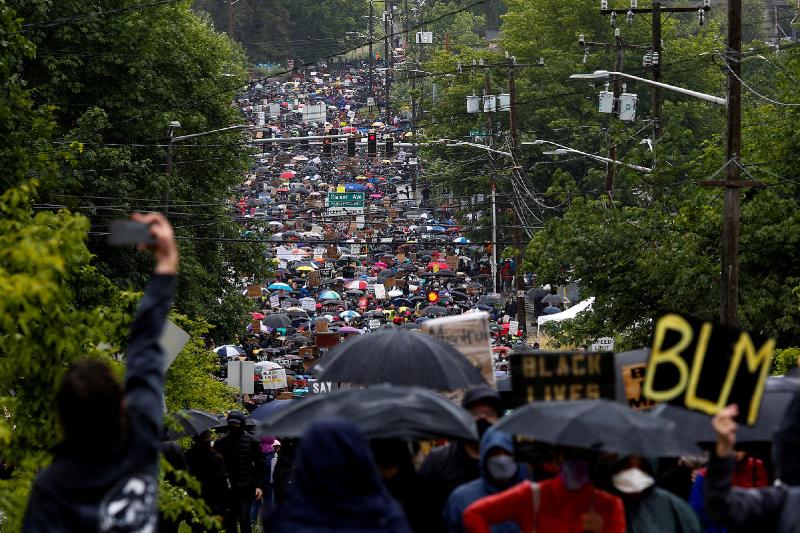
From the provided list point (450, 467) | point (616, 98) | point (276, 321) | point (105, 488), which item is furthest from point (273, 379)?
point (105, 488)

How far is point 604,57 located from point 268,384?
130ft

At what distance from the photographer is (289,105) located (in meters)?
149

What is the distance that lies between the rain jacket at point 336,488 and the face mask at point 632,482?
82.2 inches

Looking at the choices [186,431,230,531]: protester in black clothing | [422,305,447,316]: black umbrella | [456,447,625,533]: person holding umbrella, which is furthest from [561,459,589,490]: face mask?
[422,305,447,316]: black umbrella

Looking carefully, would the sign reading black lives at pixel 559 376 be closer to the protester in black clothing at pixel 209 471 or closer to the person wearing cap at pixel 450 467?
the person wearing cap at pixel 450 467

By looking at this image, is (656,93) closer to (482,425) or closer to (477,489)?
(482,425)

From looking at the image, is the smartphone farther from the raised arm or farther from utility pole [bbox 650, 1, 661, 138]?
utility pole [bbox 650, 1, 661, 138]

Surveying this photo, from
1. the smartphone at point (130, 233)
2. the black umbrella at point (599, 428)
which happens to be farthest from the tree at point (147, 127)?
the smartphone at point (130, 233)

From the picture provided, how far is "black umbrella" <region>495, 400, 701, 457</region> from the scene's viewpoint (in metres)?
6.71

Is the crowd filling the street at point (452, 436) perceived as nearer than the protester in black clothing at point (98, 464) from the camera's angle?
No

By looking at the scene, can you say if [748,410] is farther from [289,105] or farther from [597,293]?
[289,105]

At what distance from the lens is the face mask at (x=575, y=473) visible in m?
6.75

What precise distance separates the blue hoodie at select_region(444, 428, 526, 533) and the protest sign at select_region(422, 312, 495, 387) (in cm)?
357

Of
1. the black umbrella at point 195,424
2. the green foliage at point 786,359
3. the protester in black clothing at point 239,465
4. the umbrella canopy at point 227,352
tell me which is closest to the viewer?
the black umbrella at point 195,424
